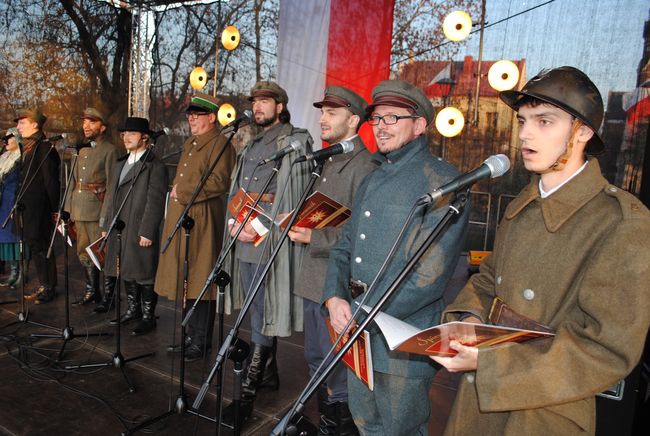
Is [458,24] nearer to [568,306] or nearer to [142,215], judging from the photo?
[142,215]

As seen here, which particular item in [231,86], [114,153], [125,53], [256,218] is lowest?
[256,218]

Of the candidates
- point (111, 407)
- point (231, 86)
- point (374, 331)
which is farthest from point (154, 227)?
point (231, 86)

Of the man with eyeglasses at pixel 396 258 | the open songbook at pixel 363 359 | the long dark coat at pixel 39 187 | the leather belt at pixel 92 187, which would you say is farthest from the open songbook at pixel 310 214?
the long dark coat at pixel 39 187

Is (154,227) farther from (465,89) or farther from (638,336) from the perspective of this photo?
(465,89)

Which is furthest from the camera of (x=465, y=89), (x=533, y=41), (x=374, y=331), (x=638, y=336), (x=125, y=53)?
(x=125, y=53)

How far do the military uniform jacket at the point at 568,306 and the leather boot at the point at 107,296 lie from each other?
157 inches

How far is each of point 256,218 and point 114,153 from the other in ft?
8.59

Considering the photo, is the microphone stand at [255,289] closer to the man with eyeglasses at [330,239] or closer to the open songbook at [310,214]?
the open songbook at [310,214]

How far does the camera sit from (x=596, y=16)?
529 cm

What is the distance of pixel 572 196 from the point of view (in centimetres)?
119

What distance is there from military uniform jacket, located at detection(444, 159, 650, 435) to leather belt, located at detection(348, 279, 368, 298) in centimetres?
54

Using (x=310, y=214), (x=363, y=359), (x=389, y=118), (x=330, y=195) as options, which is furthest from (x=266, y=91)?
(x=363, y=359)

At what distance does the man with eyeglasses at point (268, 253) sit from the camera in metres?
2.67

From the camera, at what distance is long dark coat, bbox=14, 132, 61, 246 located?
4531 millimetres
